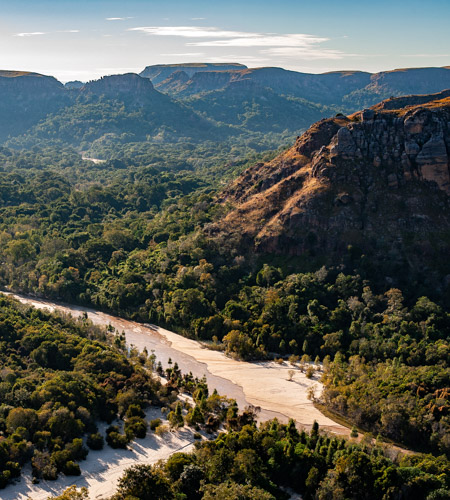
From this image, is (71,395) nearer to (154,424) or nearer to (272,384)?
(154,424)

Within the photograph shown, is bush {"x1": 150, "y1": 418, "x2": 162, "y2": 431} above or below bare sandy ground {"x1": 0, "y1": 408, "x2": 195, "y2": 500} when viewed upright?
above

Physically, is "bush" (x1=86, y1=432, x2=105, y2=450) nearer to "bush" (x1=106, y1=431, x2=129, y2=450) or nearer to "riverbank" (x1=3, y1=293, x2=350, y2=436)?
"bush" (x1=106, y1=431, x2=129, y2=450)

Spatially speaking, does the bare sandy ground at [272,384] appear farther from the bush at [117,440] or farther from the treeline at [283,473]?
the bush at [117,440]

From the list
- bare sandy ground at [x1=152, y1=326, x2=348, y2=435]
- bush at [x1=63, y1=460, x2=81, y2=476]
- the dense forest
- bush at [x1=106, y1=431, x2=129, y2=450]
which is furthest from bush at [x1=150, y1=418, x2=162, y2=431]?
the dense forest

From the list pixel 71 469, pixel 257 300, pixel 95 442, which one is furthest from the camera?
pixel 257 300

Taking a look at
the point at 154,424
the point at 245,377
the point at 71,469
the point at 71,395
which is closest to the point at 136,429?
the point at 154,424

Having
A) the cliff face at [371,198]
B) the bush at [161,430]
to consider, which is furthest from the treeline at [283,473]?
the cliff face at [371,198]
